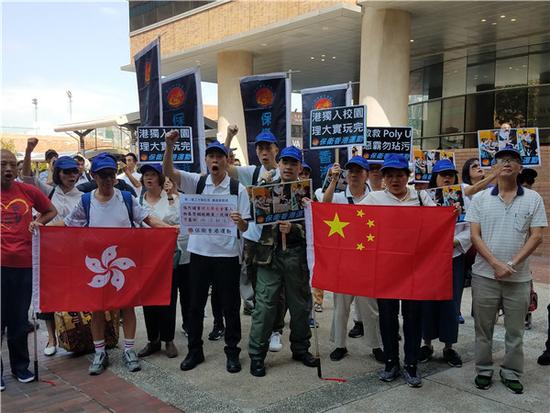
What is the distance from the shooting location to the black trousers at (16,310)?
4496mm

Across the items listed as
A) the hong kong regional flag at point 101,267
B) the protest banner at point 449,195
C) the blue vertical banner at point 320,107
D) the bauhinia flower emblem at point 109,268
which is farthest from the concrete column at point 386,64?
the bauhinia flower emblem at point 109,268

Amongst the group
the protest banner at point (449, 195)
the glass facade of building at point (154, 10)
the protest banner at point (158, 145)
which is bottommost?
the protest banner at point (449, 195)

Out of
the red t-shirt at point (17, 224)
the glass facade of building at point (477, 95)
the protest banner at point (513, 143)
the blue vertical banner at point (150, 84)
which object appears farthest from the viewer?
the glass facade of building at point (477, 95)

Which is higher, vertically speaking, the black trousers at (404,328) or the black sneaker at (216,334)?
the black trousers at (404,328)

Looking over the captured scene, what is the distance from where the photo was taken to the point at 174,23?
83.0 ft

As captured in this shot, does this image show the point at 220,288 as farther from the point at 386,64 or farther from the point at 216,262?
the point at 386,64

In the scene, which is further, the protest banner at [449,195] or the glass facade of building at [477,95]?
the glass facade of building at [477,95]

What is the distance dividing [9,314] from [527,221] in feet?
14.9

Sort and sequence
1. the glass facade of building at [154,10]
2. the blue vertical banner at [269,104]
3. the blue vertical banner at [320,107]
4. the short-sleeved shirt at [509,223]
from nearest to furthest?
the short-sleeved shirt at [509,223], the blue vertical banner at [269,104], the blue vertical banner at [320,107], the glass facade of building at [154,10]

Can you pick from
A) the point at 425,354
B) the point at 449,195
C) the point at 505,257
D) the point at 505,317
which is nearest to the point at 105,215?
the point at 449,195

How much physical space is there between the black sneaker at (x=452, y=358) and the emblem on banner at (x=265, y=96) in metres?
3.74

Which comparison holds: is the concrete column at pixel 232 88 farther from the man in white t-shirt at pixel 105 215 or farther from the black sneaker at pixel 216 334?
the man in white t-shirt at pixel 105 215

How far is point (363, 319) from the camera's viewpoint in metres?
4.99

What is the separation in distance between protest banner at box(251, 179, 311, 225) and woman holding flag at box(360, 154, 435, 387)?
584mm
